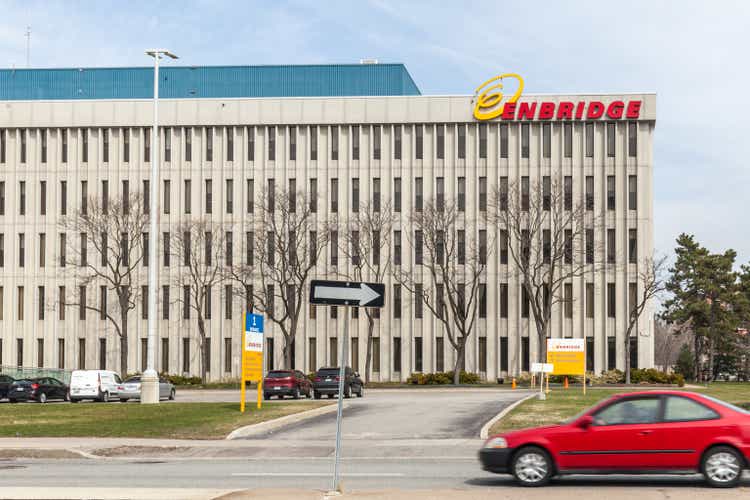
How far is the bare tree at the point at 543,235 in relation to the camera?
71.3 meters

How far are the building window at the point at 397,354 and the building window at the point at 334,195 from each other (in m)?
10.3

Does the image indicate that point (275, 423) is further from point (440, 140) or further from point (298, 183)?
point (440, 140)

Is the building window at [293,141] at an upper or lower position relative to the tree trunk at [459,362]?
upper

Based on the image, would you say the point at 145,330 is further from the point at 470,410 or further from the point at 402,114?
the point at 470,410

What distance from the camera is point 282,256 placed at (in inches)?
2781

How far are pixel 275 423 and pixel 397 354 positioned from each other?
45.6m

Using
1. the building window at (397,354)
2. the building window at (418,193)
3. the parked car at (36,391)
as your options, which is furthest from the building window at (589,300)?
the parked car at (36,391)

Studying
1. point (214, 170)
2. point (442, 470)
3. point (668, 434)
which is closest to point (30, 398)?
point (214, 170)

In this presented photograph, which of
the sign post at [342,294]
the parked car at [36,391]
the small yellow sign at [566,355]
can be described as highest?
the sign post at [342,294]

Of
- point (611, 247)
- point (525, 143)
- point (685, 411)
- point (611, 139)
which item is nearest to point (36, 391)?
point (525, 143)

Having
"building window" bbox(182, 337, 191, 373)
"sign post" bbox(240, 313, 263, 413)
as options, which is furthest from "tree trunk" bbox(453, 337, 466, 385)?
"sign post" bbox(240, 313, 263, 413)

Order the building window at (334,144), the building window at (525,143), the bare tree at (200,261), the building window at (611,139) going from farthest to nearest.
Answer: the building window at (334,144), the bare tree at (200,261), the building window at (525,143), the building window at (611,139)

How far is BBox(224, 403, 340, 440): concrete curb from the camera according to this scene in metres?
26.5

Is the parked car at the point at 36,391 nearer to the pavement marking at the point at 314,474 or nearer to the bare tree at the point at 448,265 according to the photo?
the bare tree at the point at 448,265
